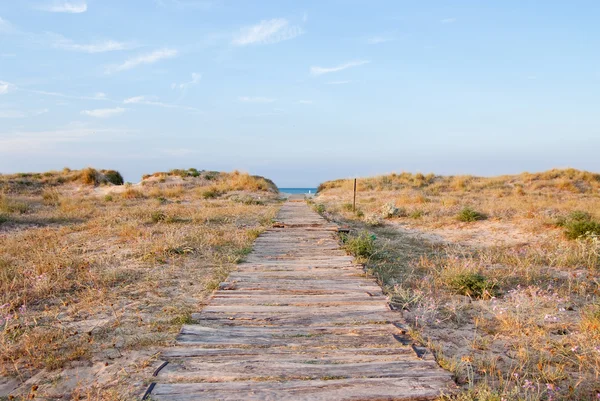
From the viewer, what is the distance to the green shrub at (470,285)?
5078 millimetres

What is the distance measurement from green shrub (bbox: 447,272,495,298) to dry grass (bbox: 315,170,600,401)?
0.01m

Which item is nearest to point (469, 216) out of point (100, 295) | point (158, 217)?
point (158, 217)

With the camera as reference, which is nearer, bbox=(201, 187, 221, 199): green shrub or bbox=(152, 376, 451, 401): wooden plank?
bbox=(152, 376, 451, 401): wooden plank

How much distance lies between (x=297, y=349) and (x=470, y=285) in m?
3.23

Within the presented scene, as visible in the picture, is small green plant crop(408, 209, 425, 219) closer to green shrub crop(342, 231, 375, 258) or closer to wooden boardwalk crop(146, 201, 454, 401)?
green shrub crop(342, 231, 375, 258)

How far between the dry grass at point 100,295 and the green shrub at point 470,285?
312 centimetres

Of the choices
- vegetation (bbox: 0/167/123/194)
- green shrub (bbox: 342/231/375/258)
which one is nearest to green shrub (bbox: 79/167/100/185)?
vegetation (bbox: 0/167/123/194)

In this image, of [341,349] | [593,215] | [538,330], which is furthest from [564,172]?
[341,349]

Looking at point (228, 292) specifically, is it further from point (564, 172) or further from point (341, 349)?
point (564, 172)

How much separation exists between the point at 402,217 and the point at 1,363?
37.7 feet

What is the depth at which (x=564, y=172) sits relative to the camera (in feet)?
95.7

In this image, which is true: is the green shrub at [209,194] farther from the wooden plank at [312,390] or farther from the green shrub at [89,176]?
the wooden plank at [312,390]

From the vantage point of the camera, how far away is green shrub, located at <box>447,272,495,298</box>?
16.7 ft

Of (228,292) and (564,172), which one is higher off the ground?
(564,172)
